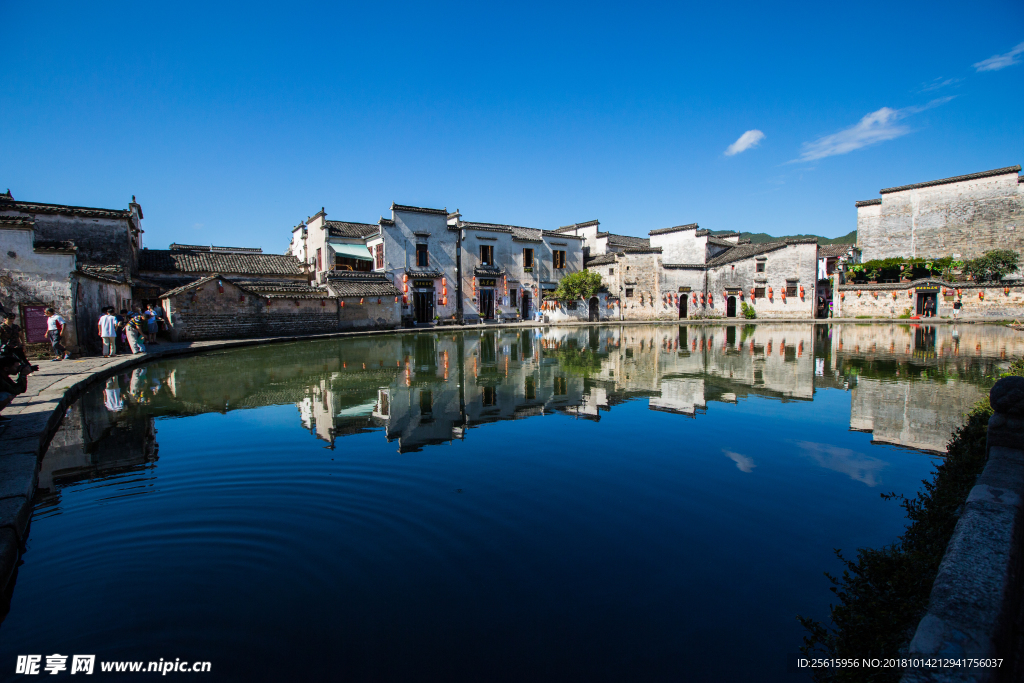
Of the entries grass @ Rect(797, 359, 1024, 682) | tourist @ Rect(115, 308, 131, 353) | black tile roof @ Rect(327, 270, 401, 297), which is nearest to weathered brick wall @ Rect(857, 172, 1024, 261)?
black tile roof @ Rect(327, 270, 401, 297)

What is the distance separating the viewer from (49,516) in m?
3.47

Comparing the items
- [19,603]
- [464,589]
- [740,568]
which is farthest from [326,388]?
[740,568]

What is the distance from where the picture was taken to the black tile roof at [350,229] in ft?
80.9

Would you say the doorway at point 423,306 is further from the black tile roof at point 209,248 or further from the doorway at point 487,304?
the black tile roof at point 209,248

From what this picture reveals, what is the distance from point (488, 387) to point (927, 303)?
27589 millimetres

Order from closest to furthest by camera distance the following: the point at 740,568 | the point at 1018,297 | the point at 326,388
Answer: the point at 740,568 < the point at 326,388 < the point at 1018,297

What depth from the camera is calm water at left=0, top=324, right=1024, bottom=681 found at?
2.21 meters

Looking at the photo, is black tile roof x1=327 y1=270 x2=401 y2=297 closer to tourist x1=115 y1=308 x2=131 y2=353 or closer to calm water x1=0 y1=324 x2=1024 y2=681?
tourist x1=115 y1=308 x2=131 y2=353

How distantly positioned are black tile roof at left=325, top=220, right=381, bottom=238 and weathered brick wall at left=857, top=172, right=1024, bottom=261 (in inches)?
1128

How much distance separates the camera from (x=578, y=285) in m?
29.3

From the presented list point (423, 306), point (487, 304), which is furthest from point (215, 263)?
point (487, 304)

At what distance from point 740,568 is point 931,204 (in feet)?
113

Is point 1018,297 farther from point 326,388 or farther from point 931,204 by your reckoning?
point 326,388

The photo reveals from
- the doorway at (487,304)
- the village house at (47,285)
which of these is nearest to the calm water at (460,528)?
the village house at (47,285)
